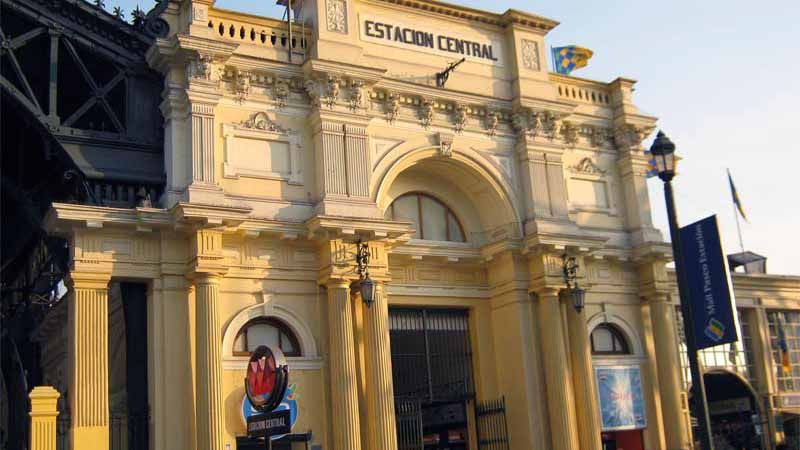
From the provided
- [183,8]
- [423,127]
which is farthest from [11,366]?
[423,127]

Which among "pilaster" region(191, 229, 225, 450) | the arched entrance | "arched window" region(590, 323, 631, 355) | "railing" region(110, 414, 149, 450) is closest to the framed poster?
"arched window" region(590, 323, 631, 355)

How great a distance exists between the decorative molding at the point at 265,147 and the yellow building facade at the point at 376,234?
0.05 metres

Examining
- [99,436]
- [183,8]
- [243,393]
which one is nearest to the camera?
[99,436]

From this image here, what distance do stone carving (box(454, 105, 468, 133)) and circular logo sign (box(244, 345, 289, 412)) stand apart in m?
11.9

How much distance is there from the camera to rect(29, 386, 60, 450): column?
17.3m

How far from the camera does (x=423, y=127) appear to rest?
2519cm

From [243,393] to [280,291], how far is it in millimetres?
2451

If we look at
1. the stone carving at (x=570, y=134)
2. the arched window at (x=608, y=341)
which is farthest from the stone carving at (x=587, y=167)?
the arched window at (x=608, y=341)

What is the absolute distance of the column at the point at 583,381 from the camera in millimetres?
24750

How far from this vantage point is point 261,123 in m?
22.8

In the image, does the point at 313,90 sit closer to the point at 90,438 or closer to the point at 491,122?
the point at 491,122

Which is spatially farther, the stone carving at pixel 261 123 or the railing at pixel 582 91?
the railing at pixel 582 91

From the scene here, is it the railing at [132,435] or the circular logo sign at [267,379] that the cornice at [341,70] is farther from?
the circular logo sign at [267,379]

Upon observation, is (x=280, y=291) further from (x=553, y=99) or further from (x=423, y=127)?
(x=553, y=99)
